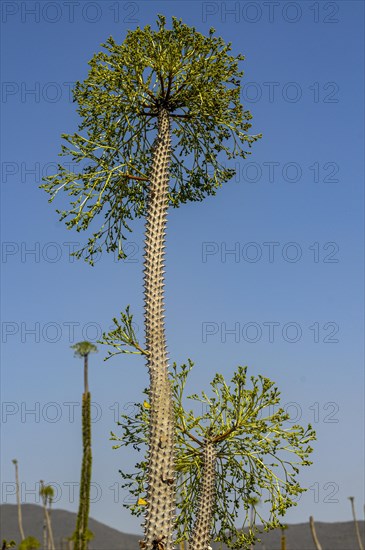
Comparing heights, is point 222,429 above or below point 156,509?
above

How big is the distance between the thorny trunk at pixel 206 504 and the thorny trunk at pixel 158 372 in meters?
2.34

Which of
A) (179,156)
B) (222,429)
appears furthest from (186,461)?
(179,156)

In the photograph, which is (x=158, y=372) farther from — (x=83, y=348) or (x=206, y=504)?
(x=83, y=348)

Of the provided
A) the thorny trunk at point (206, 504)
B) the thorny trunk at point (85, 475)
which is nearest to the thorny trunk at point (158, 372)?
the thorny trunk at point (206, 504)

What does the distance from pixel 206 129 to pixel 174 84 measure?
1.50m

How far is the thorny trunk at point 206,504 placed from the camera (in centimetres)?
1460

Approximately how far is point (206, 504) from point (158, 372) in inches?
131

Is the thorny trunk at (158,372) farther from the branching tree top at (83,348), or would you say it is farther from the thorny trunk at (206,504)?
the branching tree top at (83,348)

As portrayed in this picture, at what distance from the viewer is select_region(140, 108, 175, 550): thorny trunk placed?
40.5 feet

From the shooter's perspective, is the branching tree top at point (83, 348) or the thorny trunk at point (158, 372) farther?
the branching tree top at point (83, 348)

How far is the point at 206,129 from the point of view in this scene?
53.1ft

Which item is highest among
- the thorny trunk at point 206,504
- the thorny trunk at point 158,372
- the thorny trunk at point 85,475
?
the thorny trunk at point 158,372

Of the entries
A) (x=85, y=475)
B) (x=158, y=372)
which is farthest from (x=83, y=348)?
(x=158, y=372)

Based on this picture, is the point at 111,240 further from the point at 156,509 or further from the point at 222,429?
the point at 156,509
